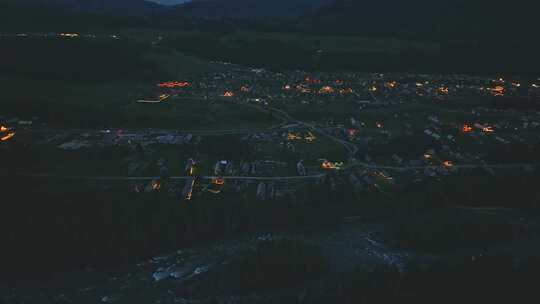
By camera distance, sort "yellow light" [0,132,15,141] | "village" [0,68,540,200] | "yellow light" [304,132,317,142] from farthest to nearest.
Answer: "yellow light" [304,132,317,142] → "yellow light" [0,132,15,141] → "village" [0,68,540,200]

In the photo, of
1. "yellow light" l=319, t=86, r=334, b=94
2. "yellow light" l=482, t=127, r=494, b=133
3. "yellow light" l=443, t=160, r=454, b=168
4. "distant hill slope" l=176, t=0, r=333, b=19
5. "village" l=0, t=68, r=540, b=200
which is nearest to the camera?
"village" l=0, t=68, r=540, b=200

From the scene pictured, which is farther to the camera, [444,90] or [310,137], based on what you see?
[444,90]

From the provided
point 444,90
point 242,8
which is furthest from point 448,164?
point 242,8

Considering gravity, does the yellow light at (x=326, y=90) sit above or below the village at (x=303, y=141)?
above

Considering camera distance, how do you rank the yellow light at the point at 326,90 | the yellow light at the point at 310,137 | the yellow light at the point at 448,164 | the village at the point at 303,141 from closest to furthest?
1. the village at the point at 303,141
2. the yellow light at the point at 448,164
3. the yellow light at the point at 310,137
4. the yellow light at the point at 326,90

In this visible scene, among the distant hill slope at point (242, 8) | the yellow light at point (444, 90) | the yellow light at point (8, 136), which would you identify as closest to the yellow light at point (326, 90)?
the yellow light at point (444, 90)

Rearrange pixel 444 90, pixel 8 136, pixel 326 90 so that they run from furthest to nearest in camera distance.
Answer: pixel 444 90 → pixel 326 90 → pixel 8 136

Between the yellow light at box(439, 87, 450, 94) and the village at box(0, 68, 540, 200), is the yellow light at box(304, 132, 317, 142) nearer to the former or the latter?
the village at box(0, 68, 540, 200)

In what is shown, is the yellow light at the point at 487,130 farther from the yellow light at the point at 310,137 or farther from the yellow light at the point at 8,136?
the yellow light at the point at 8,136

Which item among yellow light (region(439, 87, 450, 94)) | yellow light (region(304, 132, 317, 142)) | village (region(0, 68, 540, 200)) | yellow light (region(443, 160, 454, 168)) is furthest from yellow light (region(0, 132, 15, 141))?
yellow light (region(439, 87, 450, 94))

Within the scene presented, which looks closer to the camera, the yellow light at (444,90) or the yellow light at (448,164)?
the yellow light at (448,164)

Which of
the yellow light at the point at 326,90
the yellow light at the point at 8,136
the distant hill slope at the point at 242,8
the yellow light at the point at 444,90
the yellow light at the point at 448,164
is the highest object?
the distant hill slope at the point at 242,8

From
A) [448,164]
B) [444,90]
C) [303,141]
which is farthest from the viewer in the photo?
[444,90]

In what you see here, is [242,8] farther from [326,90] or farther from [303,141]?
[303,141]
